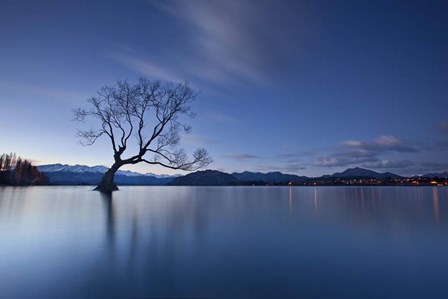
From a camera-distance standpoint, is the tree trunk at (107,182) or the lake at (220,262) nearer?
the lake at (220,262)

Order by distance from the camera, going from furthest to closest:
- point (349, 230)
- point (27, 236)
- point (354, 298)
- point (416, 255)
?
point (349, 230), point (27, 236), point (416, 255), point (354, 298)

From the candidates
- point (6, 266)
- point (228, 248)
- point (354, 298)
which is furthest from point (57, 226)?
point (354, 298)

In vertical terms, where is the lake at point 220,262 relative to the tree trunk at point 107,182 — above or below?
below

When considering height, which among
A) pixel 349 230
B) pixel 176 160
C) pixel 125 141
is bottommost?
pixel 349 230

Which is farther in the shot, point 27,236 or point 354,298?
point 27,236

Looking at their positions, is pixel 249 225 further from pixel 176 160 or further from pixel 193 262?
pixel 176 160

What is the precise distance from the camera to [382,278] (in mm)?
3689

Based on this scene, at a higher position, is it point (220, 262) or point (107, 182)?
point (107, 182)

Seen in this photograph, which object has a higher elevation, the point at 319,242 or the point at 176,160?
the point at 176,160

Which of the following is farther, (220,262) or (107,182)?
(107,182)

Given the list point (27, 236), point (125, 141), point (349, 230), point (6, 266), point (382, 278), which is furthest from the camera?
point (125, 141)

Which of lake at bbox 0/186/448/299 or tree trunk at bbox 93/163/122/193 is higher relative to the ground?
tree trunk at bbox 93/163/122/193

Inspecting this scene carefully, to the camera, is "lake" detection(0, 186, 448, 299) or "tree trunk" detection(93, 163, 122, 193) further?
"tree trunk" detection(93, 163, 122, 193)

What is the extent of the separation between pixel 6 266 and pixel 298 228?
676 cm
